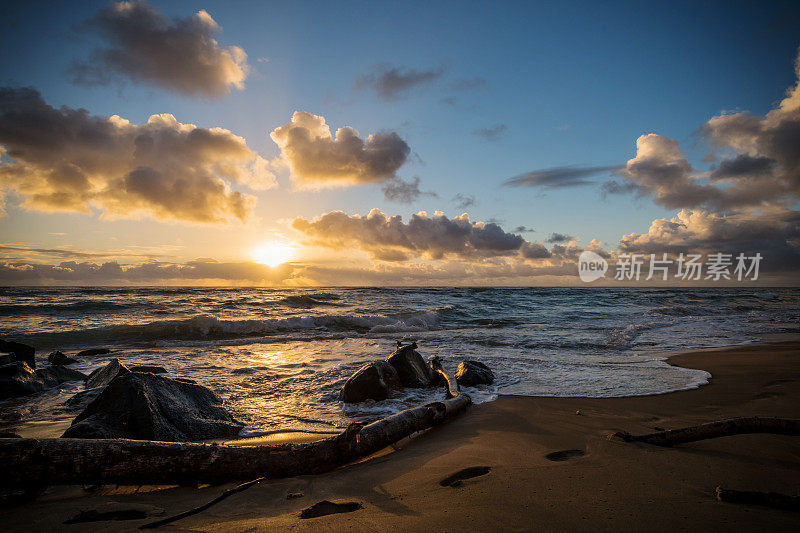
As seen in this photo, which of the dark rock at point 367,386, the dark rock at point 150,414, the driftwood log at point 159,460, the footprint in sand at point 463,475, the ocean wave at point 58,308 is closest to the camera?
the driftwood log at point 159,460

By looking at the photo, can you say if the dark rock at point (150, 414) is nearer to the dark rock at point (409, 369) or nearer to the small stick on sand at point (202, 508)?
the small stick on sand at point (202, 508)

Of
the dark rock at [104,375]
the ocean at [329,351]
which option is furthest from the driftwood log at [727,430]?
the dark rock at [104,375]

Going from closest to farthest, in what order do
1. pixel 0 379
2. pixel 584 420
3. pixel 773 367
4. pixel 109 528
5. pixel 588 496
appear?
pixel 109 528, pixel 588 496, pixel 584 420, pixel 0 379, pixel 773 367

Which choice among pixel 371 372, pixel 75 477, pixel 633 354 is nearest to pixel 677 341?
pixel 633 354

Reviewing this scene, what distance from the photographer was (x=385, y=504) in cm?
257

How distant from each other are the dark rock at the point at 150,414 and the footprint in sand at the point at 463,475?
3.16 meters

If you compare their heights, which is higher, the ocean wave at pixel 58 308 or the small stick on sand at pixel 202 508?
the small stick on sand at pixel 202 508

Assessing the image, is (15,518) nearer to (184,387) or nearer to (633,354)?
(184,387)

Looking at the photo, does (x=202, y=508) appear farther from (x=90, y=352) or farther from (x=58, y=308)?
(x=58, y=308)

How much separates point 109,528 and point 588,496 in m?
3.13

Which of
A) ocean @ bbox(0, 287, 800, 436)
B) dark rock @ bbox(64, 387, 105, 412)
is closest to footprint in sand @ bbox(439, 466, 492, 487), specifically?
ocean @ bbox(0, 287, 800, 436)

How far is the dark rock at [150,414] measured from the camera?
13.0 feet

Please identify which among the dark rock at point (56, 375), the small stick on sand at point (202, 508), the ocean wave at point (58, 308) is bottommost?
the ocean wave at point (58, 308)

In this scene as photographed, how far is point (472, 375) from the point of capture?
7.26m
